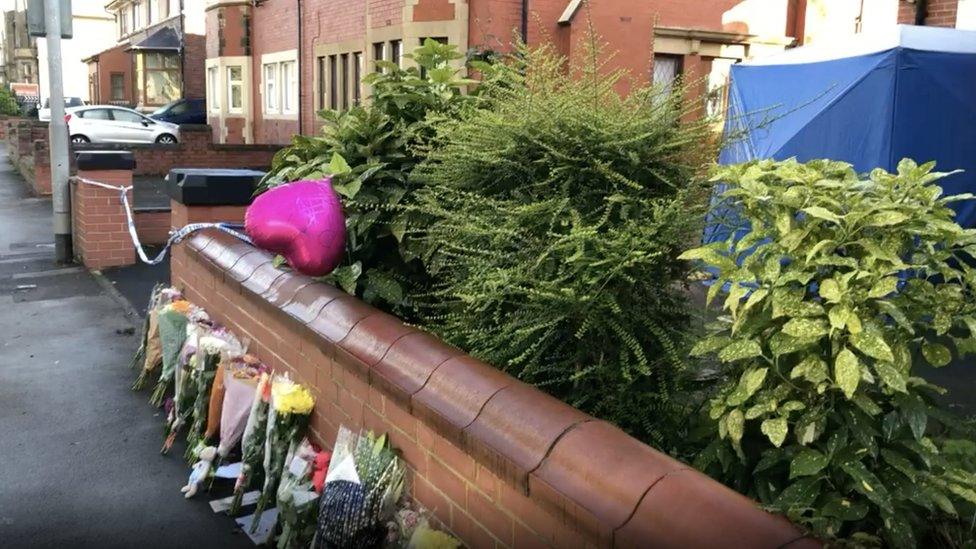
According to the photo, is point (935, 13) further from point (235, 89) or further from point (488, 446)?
point (235, 89)

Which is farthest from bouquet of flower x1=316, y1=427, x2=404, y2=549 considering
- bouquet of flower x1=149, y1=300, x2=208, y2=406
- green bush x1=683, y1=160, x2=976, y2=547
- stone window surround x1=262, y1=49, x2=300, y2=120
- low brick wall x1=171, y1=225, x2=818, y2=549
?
stone window surround x1=262, y1=49, x2=300, y2=120

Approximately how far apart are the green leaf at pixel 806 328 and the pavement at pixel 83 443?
8.34ft

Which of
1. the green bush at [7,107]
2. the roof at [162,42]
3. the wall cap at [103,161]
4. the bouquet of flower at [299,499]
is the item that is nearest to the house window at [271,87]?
the roof at [162,42]

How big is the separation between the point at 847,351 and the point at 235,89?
26305 mm

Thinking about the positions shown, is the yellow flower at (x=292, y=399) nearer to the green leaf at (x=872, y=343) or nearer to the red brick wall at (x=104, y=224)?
the green leaf at (x=872, y=343)

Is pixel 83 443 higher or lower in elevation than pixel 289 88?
lower

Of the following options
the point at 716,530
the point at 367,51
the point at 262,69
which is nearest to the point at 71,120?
the point at 262,69

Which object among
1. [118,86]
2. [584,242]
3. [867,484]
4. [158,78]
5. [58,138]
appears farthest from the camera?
[118,86]

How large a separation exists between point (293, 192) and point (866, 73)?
6.35 meters

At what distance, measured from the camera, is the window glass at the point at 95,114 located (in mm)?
28453

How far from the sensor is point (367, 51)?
695 inches

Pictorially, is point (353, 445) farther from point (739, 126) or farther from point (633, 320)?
point (739, 126)

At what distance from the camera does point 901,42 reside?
8.54 m

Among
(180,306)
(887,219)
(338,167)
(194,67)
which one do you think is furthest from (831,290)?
(194,67)
